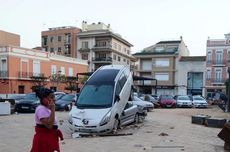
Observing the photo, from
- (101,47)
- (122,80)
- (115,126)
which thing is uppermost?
(101,47)

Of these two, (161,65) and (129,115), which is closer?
(129,115)

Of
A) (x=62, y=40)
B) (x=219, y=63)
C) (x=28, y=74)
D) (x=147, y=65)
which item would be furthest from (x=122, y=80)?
(x=62, y=40)

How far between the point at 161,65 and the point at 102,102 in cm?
4912

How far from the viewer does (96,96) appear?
12.4 metres

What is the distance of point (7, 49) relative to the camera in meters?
42.9

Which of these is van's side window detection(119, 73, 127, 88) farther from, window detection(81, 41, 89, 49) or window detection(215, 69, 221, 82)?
window detection(81, 41, 89, 49)

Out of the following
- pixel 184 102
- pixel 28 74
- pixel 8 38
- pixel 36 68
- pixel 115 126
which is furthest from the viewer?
pixel 8 38

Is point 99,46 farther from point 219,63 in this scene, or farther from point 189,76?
point 219,63

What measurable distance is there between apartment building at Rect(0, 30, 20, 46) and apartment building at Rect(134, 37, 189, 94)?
77.7ft

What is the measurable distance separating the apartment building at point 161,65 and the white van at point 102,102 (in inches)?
1762

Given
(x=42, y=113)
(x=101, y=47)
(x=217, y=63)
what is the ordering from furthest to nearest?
(x=101, y=47) → (x=217, y=63) → (x=42, y=113)

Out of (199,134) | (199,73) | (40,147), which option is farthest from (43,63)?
(40,147)

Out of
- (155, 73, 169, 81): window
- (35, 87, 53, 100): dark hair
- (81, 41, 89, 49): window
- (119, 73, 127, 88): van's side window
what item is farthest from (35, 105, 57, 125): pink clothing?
(81, 41, 89, 49): window

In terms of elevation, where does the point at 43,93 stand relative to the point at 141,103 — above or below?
above
